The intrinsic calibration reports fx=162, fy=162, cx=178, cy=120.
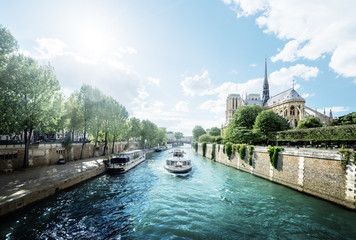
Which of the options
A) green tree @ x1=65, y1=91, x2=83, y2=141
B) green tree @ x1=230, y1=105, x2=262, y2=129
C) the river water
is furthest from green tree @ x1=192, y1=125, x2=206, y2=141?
the river water

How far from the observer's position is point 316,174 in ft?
55.1

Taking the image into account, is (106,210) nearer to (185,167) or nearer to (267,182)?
(185,167)

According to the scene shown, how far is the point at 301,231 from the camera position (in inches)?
414

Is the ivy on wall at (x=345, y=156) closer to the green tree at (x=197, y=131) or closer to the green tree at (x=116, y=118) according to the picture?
the green tree at (x=116, y=118)

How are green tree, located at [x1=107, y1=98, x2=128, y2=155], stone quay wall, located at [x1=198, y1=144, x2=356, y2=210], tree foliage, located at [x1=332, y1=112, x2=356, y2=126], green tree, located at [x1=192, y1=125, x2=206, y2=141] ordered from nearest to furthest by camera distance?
stone quay wall, located at [x1=198, y1=144, x2=356, y2=210] → green tree, located at [x1=107, y1=98, x2=128, y2=155] → tree foliage, located at [x1=332, y1=112, x2=356, y2=126] → green tree, located at [x1=192, y1=125, x2=206, y2=141]

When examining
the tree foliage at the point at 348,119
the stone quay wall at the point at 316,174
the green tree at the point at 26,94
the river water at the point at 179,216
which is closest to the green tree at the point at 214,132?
the tree foliage at the point at 348,119

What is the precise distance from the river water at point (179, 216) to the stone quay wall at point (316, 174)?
1048 millimetres

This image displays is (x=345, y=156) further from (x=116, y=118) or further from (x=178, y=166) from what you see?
(x=116, y=118)

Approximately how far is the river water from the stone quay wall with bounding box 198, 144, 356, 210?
41.3 inches

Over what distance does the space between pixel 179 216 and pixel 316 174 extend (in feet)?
49.3

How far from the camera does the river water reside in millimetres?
9789

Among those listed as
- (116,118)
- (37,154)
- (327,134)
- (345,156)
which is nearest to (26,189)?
(37,154)

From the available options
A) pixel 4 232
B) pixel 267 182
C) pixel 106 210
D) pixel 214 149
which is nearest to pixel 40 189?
pixel 4 232

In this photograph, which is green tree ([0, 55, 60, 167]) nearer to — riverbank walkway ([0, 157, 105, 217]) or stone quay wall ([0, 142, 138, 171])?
stone quay wall ([0, 142, 138, 171])
